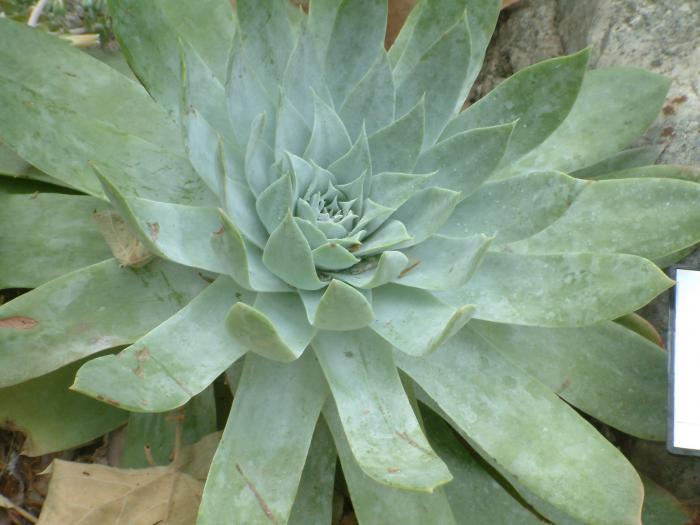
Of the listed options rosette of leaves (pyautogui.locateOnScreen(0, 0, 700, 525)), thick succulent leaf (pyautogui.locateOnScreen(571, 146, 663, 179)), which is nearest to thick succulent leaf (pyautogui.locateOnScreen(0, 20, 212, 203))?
rosette of leaves (pyautogui.locateOnScreen(0, 0, 700, 525))

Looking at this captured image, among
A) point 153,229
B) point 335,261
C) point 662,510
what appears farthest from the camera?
point 662,510

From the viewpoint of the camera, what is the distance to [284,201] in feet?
3.52

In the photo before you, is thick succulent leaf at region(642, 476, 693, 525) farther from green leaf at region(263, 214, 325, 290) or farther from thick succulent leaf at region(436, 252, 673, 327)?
green leaf at region(263, 214, 325, 290)

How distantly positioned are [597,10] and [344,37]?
732 millimetres

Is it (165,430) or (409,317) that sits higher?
(409,317)

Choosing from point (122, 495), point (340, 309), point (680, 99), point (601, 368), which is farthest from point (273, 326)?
point (680, 99)

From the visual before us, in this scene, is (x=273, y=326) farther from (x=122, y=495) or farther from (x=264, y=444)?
(x=122, y=495)

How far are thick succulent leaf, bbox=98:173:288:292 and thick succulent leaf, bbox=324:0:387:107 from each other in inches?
14.1

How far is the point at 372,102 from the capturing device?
1.23m

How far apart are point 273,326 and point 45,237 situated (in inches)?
23.9

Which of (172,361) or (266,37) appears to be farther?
(266,37)

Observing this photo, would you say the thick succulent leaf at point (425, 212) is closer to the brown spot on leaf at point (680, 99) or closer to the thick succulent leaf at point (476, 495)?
the thick succulent leaf at point (476, 495)

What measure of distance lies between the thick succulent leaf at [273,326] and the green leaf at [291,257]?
41mm

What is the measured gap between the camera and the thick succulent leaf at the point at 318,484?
1223mm
